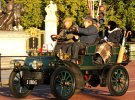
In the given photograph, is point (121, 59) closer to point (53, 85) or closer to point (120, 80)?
point (120, 80)

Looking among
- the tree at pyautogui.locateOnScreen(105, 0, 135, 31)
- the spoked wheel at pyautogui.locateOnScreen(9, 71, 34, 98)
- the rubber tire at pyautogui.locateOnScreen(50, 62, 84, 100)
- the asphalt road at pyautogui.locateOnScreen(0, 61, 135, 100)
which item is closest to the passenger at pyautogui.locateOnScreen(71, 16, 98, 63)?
the rubber tire at pyautogui.locateOnScreen(50, 62, 84, 100)

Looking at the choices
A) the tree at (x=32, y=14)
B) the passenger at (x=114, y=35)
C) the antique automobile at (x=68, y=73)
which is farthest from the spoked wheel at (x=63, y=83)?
the tree at (x=32, y=14)

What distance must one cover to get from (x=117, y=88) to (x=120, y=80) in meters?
0.21

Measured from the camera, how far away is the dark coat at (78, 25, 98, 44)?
12.4 m

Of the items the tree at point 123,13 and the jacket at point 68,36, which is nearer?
the jacket at point 68,36

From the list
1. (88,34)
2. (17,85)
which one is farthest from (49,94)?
(88,34)

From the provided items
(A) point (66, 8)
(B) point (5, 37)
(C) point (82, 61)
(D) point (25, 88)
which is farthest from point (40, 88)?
(A) point (66, 8)

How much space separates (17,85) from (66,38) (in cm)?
168

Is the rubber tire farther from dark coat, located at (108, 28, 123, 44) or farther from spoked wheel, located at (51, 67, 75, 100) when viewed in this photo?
dark coat, located at (108, 28, 123, 44)

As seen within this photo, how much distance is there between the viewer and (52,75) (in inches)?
452

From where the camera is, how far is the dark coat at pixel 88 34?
12.4 metres

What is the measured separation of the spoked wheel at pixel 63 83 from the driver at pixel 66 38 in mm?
675

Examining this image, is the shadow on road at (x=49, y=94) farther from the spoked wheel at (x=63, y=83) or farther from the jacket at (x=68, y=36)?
the jacket at (x=68, y=36)

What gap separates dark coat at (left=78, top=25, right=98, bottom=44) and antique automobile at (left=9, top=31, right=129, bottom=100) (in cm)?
19
